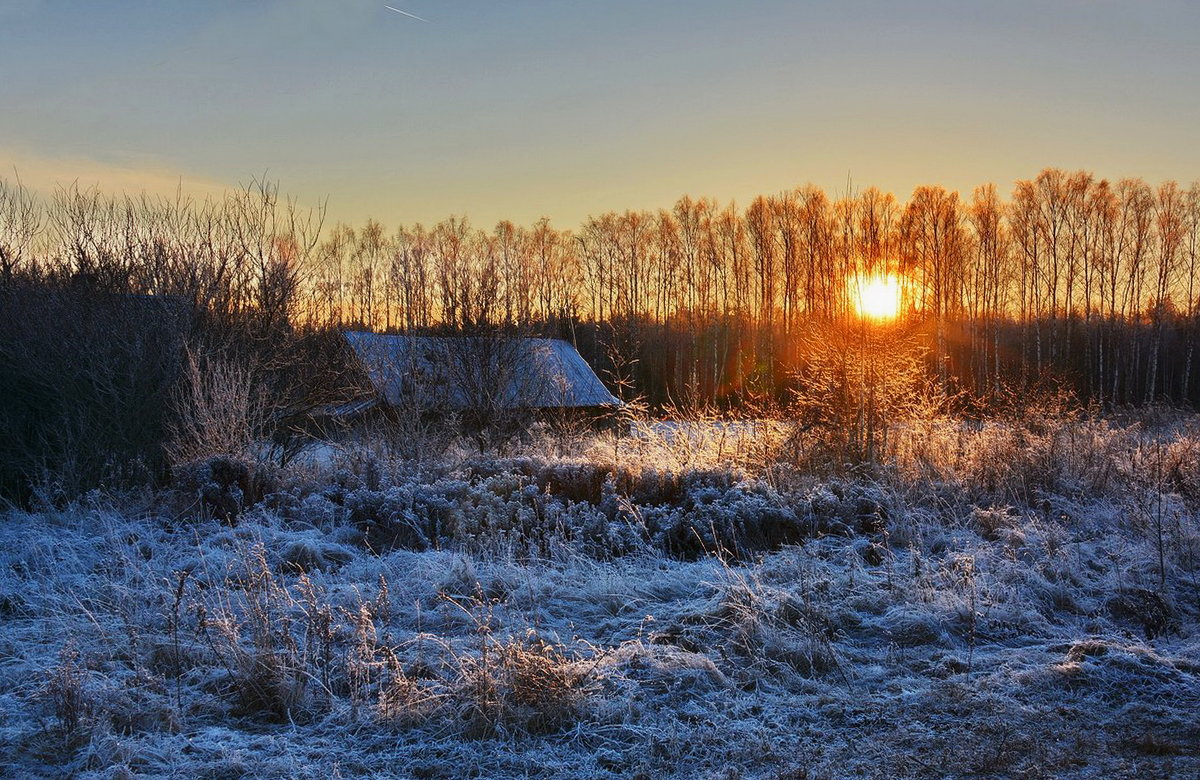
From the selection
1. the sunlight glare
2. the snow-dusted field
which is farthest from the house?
the sunlight glare

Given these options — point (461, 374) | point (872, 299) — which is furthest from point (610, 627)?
point (461, 374)

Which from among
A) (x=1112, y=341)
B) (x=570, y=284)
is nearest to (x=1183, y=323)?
(x=1112, y=341)

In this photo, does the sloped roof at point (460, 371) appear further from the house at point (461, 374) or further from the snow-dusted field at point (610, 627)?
the snow-dusted field at point (610, 627)

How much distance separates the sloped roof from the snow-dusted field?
588 centimetres

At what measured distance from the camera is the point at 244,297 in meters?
13.6

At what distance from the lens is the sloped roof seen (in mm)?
15734

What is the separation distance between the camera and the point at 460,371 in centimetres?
1589

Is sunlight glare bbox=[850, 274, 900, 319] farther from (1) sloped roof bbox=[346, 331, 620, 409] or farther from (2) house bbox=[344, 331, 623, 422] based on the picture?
(1) sloped roof bbox=[346, 331, 620, 409]

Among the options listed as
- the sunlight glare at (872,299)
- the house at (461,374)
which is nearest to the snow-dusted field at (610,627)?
the sunlight glare at (872,299)

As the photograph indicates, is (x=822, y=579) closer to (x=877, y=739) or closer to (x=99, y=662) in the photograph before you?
(x=877, y=739)

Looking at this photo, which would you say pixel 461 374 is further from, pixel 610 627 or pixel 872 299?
pixel 610 627

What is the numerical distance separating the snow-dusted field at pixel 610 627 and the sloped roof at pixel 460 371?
19.3 feet

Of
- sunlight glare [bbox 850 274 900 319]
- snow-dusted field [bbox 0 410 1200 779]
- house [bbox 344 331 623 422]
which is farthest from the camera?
house [bbox 344 331 623 422]

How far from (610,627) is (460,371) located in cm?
1059
